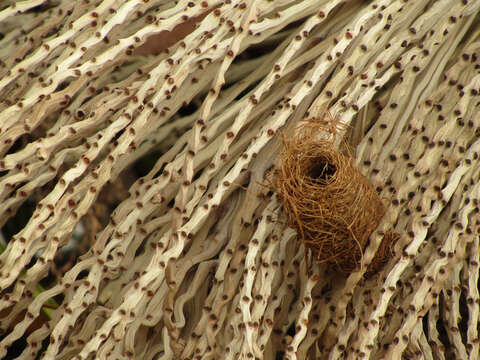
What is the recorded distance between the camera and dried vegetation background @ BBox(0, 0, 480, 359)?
0.60m

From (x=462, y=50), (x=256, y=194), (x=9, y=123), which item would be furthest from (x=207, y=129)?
(x=462, y=50)

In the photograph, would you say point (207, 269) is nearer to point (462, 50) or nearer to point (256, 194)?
point (256, 194)

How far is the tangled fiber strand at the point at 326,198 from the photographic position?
1.90 ft

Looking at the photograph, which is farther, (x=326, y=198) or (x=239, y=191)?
(x=239, y=191)

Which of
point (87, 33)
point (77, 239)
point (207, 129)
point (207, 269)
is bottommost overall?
point (77, 239)

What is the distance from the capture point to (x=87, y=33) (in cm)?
67

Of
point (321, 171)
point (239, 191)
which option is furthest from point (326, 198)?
point (239, 191)

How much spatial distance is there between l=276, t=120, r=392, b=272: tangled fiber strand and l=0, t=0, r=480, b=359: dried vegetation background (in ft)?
0.08

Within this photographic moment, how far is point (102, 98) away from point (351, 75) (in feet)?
0.92

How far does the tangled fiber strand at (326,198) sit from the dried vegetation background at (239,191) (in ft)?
0.08

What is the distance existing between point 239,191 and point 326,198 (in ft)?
0.46

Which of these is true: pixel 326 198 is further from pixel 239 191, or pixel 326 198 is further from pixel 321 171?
pixel 239 191

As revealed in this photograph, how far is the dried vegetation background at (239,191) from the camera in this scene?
60cm

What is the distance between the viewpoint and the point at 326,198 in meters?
0.58
